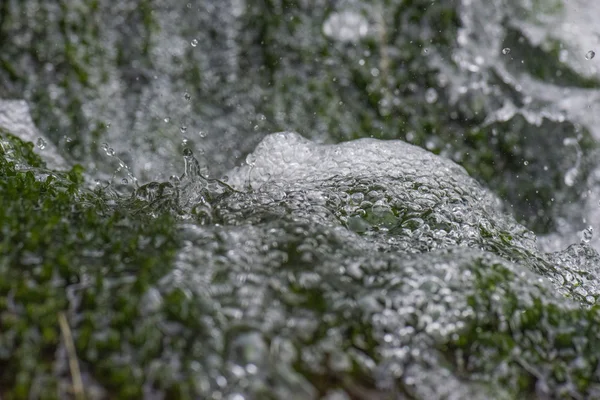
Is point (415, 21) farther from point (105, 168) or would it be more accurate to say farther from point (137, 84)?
point (105, 168)

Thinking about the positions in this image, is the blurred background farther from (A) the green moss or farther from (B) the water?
(A) the green moss

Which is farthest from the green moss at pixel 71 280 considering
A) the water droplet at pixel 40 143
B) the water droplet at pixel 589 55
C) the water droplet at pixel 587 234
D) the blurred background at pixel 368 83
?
the water droplet at pixel 589 55

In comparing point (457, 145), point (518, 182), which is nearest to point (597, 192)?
point (518, 182)

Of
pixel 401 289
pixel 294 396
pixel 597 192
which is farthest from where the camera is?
pixel 597 192

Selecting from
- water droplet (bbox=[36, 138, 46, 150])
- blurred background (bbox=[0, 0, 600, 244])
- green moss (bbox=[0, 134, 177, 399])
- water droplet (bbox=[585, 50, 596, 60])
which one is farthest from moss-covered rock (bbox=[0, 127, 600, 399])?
water droplet (bbox=[585, 50, 596, 60])

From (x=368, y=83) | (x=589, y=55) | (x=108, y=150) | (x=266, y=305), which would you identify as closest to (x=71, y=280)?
(x=266, y=305)

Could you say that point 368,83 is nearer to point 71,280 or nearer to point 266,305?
point 266,305
